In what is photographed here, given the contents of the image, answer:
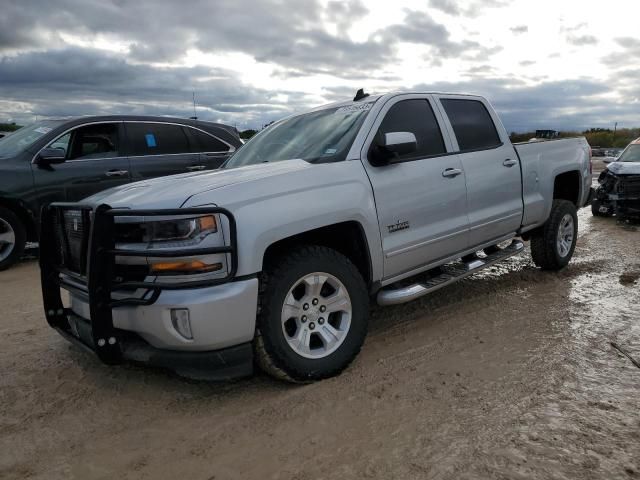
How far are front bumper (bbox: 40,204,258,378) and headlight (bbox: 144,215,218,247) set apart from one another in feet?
0.26

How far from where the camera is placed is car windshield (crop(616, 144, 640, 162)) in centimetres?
1046

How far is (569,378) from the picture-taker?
3.30 m

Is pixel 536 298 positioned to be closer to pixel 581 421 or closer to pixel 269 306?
pixel 581 421

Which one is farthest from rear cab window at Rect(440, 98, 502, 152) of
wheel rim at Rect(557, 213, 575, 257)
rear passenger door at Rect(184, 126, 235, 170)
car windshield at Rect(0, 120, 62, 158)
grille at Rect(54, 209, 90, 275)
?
car windshield at Rect(0, 120, 62, 158)

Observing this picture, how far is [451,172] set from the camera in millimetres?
4258

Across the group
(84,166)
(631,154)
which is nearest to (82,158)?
(84,166)

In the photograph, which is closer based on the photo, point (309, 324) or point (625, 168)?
point (309, 324)

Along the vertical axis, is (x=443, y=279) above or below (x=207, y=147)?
below

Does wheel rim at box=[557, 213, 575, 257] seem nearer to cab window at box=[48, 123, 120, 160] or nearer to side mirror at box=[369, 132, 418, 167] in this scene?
side mirror at box=[369, 132, 418, 167]

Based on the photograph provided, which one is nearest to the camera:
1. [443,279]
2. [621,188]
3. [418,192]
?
[418,192]

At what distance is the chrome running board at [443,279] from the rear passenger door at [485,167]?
0.61 ft

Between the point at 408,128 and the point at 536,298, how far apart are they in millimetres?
2141

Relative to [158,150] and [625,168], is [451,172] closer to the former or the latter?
[158,150]

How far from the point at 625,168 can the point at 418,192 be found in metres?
7.73
